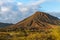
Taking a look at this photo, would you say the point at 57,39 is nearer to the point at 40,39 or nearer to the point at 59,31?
the point at 59,31

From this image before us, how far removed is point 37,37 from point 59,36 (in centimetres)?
3981

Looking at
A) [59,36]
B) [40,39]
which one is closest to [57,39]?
[59,36]

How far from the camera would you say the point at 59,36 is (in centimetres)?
6353

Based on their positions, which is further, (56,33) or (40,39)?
(40,39)

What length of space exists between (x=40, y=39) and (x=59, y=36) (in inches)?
1499

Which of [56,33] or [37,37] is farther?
[37,37]

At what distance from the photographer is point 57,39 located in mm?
64312

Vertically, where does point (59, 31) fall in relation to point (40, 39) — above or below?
above

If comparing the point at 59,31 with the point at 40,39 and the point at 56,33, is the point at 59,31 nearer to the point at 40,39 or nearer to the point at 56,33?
the point at 56,33

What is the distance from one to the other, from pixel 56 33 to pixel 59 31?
1.18 m

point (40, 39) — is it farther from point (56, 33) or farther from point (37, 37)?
point (56, 33)

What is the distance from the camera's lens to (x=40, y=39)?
3984 inches

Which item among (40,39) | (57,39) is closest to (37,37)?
(40,39)

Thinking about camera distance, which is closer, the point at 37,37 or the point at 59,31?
the point at 59,31
